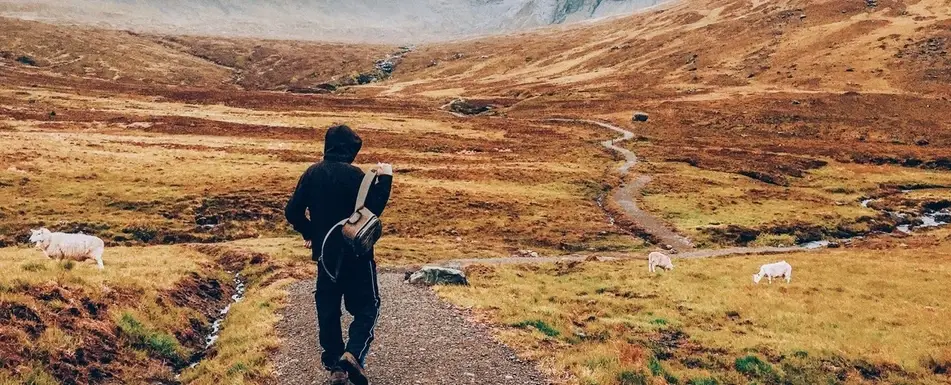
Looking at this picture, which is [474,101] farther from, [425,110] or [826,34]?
[826,34]

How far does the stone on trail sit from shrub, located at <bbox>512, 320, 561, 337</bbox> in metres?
6.96

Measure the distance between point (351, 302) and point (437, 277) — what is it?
41.1 feet

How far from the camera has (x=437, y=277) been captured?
23.6 meters

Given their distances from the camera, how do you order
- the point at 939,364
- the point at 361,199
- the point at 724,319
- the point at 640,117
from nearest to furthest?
1. the point at 361,199
2. the point at 939,364
3. the point at 724,319
4. the point at 640,117

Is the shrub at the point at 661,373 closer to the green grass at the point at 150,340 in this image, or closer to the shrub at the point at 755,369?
the shrub at the point at 755,369

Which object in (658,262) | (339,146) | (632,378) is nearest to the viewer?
(339,146)

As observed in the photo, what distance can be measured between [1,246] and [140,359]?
26194mm

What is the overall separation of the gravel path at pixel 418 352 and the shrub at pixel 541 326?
1189 mm

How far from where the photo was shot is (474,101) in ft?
479

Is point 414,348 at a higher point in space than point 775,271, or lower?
higher

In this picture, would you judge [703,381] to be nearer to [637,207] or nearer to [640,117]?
[637,207]

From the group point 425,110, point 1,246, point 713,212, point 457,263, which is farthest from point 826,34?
point 1,246

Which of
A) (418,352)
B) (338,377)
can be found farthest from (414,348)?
(338,377)

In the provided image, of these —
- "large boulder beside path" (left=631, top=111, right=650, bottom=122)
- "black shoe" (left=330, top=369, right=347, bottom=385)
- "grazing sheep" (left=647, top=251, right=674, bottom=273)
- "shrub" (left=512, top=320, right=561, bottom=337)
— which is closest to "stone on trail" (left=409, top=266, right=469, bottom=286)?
"shrub" (left=512, top=320, right=561, bottom=337)
